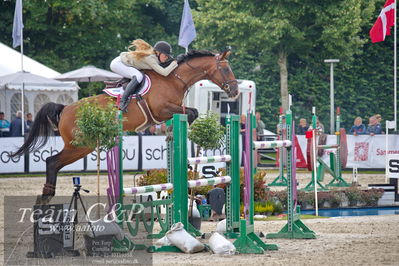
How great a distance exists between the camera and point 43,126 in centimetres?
1195

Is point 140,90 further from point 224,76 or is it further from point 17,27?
point 17,27

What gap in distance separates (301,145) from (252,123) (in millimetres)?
14642

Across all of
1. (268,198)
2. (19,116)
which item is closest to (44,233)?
(268,198)

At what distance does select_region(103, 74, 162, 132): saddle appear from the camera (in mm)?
11992

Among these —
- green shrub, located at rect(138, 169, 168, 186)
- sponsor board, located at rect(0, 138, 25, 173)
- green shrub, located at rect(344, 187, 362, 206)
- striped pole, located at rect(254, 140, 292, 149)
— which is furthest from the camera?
sponsor board, located at rect(0, 138, 25, 173)

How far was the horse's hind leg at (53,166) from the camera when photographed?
10641mm

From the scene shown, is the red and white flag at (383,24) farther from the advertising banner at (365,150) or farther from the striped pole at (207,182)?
the striped pole at (207,182)

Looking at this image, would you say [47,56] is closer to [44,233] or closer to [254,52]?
[254,52]

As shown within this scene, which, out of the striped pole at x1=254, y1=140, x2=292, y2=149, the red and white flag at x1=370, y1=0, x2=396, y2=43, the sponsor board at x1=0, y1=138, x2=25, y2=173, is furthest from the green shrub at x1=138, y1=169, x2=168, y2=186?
the red and white flag at x1=370, y1=0, x2=396, y2=43

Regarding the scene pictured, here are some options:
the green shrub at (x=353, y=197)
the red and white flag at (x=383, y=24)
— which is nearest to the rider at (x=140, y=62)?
the green shrub at (x=353, y=197)

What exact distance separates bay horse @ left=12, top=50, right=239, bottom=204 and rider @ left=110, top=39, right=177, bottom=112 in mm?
→ 171

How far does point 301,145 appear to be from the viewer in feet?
77.2

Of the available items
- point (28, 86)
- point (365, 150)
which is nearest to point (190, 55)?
point (365, 150)

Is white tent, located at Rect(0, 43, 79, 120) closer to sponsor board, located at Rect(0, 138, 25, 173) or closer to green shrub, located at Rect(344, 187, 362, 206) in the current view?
sponsor board, located at Rect(0, 138, 25, 173)
